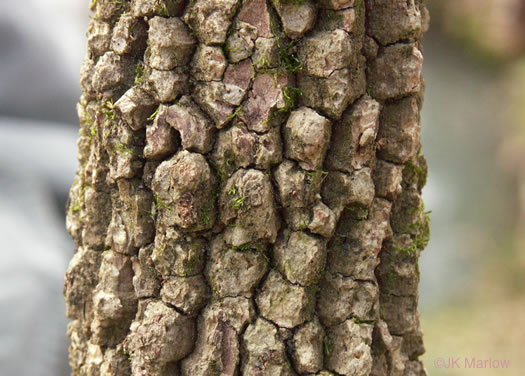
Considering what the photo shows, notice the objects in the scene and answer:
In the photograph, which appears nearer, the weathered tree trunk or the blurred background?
the weathered tree trunk

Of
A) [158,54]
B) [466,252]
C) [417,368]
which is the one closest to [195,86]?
[158,54]

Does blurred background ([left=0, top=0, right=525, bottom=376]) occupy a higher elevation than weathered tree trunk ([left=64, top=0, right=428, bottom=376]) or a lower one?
higher

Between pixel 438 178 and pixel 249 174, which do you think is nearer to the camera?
pixel 249 174

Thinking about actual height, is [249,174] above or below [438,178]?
below

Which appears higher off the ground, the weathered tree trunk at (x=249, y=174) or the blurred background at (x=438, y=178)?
the blurred background at (x=438, y=178)

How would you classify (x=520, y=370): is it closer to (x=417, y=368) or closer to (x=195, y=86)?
(x=417, y=368)
